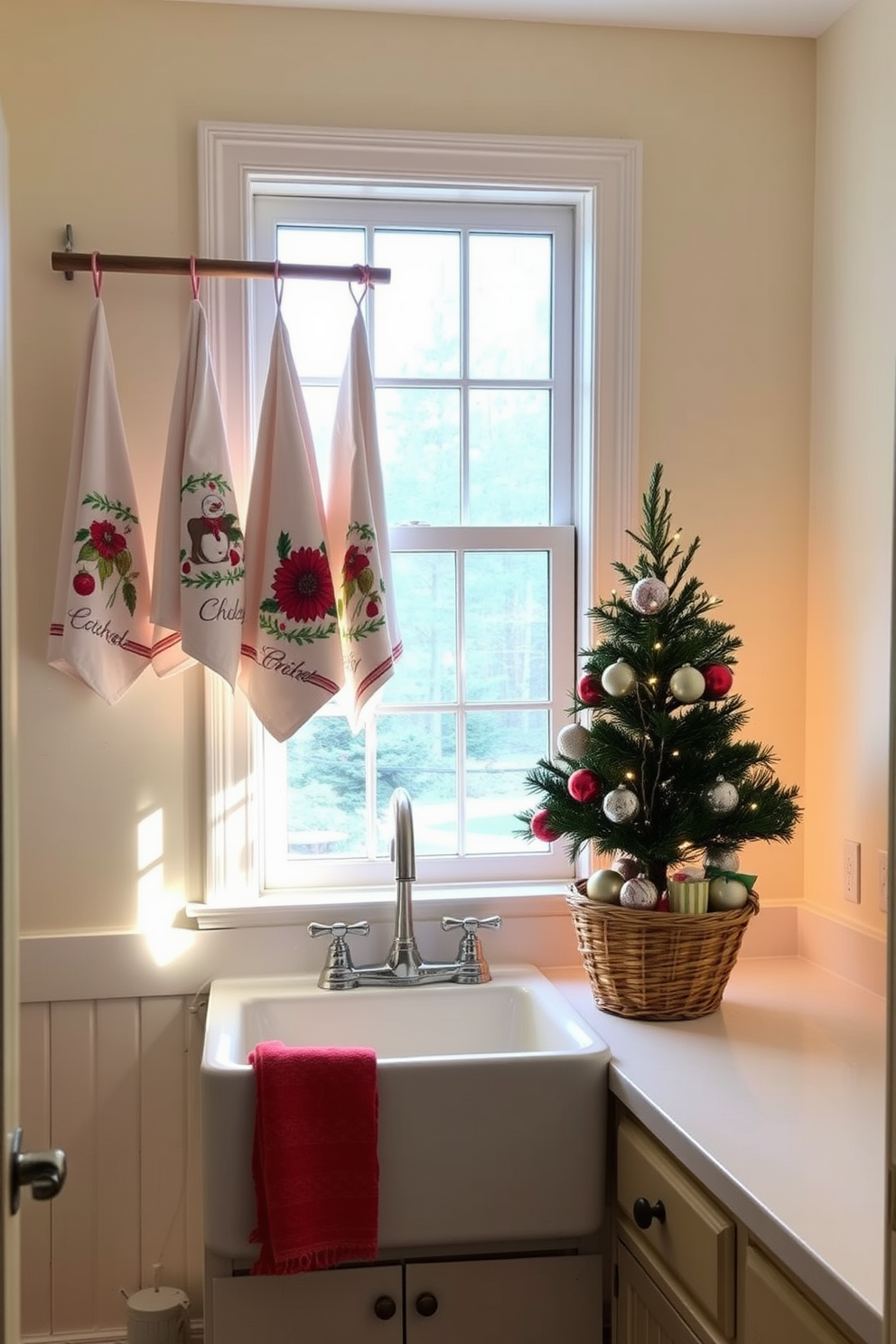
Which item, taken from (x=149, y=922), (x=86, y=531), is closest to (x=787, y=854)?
(x=149, y=922)

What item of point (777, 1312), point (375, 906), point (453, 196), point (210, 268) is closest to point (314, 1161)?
point (375, 906)

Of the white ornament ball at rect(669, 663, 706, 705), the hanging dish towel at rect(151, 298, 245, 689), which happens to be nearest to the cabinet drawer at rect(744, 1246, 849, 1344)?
the white ornament ball at rect(669, 663, 706, 705)

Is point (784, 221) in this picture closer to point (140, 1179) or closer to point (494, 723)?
point (494, 723)

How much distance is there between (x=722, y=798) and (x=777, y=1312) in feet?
2.60

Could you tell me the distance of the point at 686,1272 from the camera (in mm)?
1561

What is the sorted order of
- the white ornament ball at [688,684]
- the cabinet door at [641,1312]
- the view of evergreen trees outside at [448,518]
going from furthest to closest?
the view of evergreen trees outside at [448,518] < the white ornament ball at [688,684] < the cabinet door at [641,1312]

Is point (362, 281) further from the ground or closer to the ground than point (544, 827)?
further from the ground

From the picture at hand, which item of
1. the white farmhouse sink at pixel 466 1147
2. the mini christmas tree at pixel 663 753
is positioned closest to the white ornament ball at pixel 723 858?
the mini christmas tree at pixel 663 753

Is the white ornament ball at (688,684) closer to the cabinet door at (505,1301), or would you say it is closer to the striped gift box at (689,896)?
the striped gift box at (689,896)

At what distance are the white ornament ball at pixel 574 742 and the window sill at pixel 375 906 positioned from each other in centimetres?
29

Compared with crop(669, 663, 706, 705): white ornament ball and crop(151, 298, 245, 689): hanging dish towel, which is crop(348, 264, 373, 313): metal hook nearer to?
crop(151, 298, 245, 689): hanging dish towel

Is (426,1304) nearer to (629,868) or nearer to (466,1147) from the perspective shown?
(466,1147)

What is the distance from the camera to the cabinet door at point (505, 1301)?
183cm

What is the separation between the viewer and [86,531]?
211 cm
